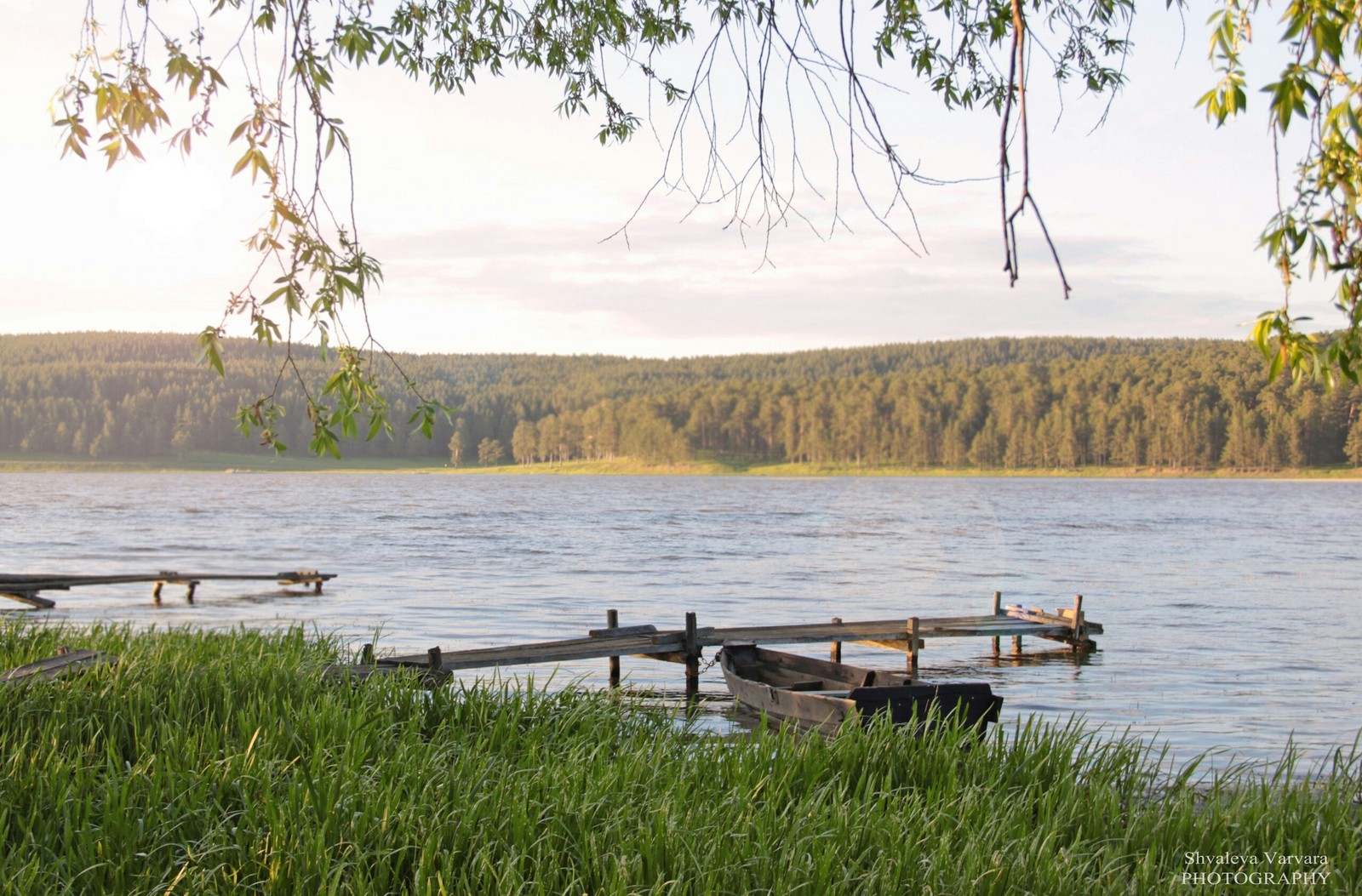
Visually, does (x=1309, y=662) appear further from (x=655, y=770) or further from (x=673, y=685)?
(x=655, y=770)

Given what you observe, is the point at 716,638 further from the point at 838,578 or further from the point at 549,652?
the point at 838,578

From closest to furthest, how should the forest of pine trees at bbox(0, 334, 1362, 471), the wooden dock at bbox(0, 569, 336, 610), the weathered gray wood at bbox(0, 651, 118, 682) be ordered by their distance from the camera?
the weathered gray wood at bbox(0, 651, 118, 682) < the wooden dock at bbox(0, 569, 336, 610) < the forest of pine trees at bbox(0, 334, 1362, 471)

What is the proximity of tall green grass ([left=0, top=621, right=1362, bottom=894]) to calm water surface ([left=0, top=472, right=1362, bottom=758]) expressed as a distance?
2377 mm

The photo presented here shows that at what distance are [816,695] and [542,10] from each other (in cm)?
787

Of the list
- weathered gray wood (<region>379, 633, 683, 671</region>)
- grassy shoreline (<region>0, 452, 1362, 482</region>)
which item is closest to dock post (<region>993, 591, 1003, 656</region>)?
weathered gray wood (<region>379, 633, 683, 671</region>)

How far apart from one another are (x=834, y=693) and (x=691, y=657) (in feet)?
18.1

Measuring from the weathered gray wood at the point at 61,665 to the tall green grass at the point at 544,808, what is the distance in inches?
9.5

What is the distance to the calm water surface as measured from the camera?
20.1 metres

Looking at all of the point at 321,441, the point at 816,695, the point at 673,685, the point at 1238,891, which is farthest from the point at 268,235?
the point at 673,685

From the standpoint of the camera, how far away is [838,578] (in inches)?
1517

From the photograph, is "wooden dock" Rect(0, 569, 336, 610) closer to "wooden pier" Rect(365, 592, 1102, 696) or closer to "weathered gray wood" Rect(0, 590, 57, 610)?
"weathered gray wood" Rect(0, 590, 57, 610)

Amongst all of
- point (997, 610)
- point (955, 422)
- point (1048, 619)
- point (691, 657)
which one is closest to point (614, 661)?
point (691, 657)

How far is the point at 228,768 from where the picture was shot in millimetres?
6617

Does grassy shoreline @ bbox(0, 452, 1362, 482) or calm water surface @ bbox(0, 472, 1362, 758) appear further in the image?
grassy shoreline @ bbox(0, 452, 1362, 482)
